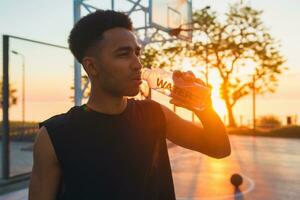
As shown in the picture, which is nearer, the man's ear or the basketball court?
the man's ear

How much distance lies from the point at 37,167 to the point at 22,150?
11.7m

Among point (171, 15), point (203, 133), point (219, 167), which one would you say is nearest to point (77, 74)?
point (171, 15)

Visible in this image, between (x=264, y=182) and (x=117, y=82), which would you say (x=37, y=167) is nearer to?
(x=117, y=82)

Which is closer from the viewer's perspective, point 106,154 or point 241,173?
point 106,154

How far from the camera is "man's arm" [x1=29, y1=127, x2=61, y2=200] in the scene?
4.82 feet

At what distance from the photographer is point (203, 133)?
181 cm

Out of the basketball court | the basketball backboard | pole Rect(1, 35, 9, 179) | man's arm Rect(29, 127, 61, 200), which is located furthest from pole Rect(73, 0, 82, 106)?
man's arm Rect(29, 127, 61, 200)

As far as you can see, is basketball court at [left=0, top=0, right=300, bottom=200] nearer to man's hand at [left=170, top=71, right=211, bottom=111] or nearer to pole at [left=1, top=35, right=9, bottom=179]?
pole at [left=1, top=35, right=9, bottom=179]

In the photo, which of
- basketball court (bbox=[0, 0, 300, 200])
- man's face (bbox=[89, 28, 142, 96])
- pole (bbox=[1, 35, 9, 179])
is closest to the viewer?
man's face (bbox=[89, 28, 142, 96])

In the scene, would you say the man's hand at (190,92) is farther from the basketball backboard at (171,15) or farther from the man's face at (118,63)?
the basketball backboard at (171,15)

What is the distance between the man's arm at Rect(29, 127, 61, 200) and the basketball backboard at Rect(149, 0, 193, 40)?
27.7 feet

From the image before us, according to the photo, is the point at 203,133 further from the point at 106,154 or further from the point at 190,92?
the point at 106,154

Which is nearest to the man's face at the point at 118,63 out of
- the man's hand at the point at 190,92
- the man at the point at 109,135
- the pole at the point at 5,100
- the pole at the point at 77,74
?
the man at the point at 109,135

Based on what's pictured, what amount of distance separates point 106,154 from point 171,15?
958 centimetres
